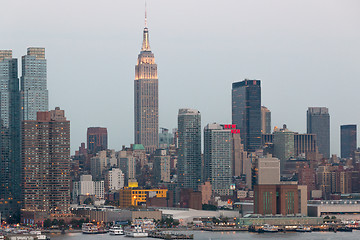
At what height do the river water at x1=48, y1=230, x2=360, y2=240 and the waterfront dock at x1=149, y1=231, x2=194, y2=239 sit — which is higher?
the waterfront dock at x1=149, y1=231, x2=194, y2=239

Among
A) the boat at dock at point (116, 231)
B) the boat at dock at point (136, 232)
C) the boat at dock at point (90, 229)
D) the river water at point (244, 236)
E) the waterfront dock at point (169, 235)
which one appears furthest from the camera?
the boat at dock at point (90, 229)

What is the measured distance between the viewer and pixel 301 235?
188 m

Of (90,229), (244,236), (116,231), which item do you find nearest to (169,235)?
(244,236)

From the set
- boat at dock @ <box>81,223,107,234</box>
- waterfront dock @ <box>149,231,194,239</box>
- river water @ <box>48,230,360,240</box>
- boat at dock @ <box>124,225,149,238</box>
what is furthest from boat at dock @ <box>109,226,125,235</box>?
waterfront dock @ <box>149,231,194,239</box>

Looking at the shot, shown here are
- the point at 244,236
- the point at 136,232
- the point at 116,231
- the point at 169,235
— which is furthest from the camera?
the point at 116,231

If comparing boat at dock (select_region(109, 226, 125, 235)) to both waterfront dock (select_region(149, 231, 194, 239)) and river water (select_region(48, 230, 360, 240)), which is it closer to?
river water (select_region(48, 230, 360, 240))

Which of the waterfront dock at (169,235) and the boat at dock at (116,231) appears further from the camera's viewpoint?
the boat at dock at (116,231)

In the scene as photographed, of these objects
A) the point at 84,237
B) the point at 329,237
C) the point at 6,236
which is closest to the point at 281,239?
the point at 329,237

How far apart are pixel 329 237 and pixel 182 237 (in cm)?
2676

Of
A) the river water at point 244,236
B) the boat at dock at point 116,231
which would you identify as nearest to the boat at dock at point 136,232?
the boat at dock at point 116,231

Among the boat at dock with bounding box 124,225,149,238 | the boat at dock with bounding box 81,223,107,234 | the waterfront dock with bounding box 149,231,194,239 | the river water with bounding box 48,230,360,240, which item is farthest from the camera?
the boat at dock with bounding box 81,223,107,234

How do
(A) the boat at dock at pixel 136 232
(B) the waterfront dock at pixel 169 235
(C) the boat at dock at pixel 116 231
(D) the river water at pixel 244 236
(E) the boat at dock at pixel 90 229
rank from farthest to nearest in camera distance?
(E) the boat at dock at pixel 90 229
(C) the boat at dock at pixel 116 231
(A) the boat at dock at pixel 136 232
(D) the river water at pixel 244 236
(B) the waterfront dock at pixel 169 235

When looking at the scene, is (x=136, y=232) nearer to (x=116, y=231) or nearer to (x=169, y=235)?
(x=116, y=231)

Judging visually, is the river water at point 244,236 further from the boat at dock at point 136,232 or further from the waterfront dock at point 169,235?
the boat at dock at point 136,232
